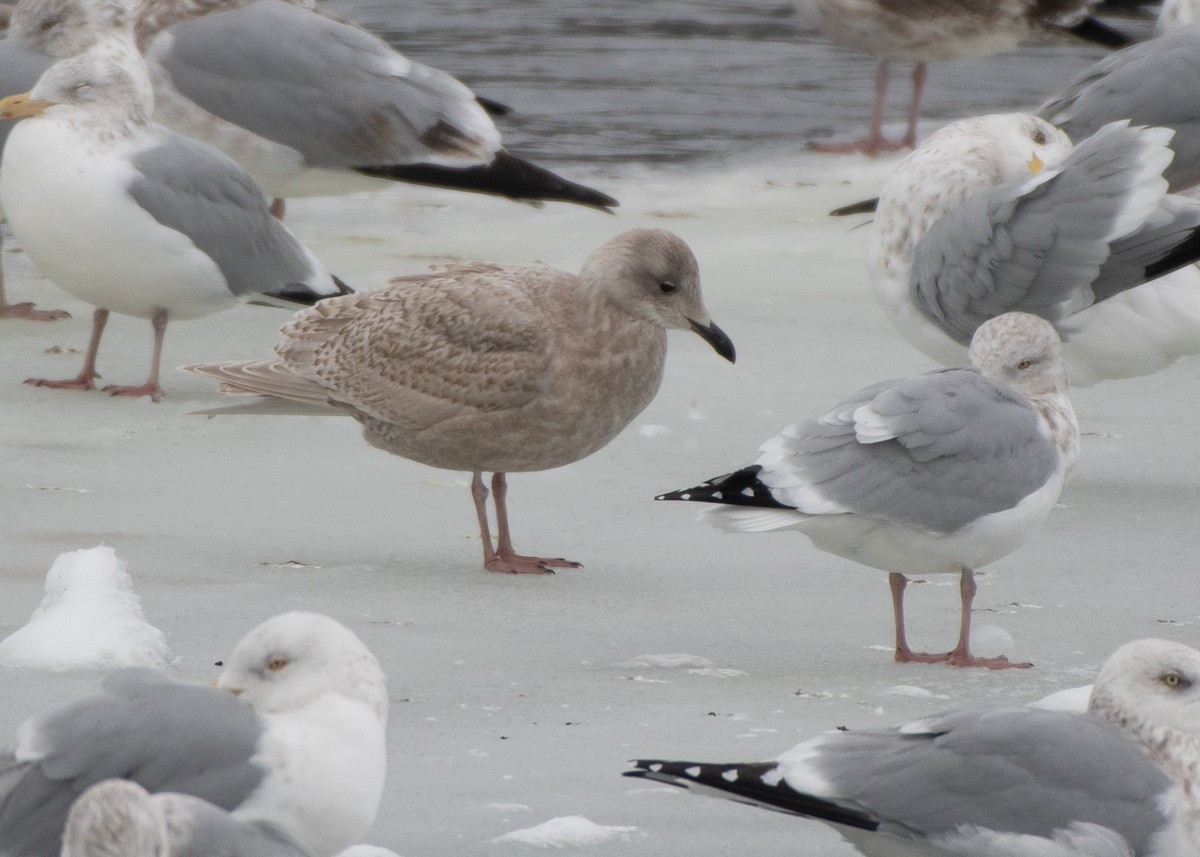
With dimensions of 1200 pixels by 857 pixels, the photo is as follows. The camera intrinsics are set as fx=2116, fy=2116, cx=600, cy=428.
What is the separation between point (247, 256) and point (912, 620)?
257 cm

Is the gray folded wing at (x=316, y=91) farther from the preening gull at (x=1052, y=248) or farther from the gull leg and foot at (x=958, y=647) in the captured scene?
the gull leg and foot at (x=958, y=647)

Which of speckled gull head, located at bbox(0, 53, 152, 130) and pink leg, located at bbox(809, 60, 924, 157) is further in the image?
pink leg, located at bbox(809, 60, 924, 157)

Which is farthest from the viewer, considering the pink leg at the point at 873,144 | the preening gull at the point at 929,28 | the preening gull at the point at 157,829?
the preening gull at the point at 929,28

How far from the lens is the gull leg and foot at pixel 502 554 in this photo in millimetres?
4590

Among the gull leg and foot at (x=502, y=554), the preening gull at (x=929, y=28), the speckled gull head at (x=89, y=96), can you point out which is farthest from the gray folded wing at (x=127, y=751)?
the preening gull at (x=929, y=28)

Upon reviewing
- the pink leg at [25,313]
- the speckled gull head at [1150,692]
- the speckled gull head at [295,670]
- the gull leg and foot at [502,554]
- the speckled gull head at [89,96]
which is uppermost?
the speckled gull head at [1150,692]

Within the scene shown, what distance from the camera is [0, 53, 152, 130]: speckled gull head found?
6004mm

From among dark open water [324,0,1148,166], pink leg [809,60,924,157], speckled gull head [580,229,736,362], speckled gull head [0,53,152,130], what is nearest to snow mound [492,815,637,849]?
speckled gull head [580,229,736,362]

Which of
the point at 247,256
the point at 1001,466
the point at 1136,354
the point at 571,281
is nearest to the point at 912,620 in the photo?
the point at 1001,466

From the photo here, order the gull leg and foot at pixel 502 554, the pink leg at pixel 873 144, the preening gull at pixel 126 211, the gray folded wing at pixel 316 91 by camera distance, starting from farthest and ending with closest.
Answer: the pink leg at pixel 873 144 → the gray folded wing at pixel 316 91 → the preening gull at pixel 126 211 → the gull leg and foot at pixel 502 554

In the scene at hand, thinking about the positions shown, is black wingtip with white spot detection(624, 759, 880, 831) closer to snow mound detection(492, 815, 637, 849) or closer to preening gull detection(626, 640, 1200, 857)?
preening gull detection(626, 640, 1200, 857)

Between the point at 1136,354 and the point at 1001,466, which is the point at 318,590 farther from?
the point at 1136,354

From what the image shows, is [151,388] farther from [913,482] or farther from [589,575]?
[913,482]

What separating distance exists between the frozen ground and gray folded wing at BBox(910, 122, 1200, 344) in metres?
0.51
